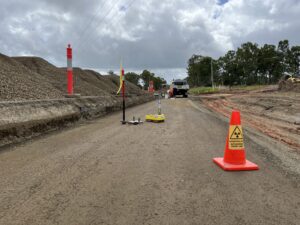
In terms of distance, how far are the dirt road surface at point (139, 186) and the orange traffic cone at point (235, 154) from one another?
0.18 m

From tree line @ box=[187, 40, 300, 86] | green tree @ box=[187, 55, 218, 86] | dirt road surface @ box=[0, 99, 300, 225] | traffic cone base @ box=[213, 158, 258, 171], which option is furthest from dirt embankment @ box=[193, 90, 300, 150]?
green tree @ box=[187, 55, 218, 86]

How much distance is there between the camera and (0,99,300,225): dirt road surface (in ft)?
10.3

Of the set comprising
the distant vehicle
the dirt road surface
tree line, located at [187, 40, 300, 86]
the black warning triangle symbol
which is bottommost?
the dirt road surface

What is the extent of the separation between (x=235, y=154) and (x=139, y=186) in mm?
2078

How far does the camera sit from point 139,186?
403 cm

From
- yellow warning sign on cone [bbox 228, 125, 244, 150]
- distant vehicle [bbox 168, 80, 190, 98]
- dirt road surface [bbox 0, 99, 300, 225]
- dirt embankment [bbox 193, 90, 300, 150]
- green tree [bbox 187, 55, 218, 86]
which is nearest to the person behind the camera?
dirt road surface [bbox 0, 99, 300, 225]

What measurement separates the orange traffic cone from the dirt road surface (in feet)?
0.60

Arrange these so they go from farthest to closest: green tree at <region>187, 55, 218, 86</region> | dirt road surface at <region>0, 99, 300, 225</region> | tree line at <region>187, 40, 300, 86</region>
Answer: green tree at <region>187, 55, 218, 86</region>, tree line at <region>187, 40, 300, 86</region>, dirt road surface at <region>0, 99, 300, 225</region>

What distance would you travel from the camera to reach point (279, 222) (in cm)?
302

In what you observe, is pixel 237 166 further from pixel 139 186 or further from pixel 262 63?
pixel 262 63

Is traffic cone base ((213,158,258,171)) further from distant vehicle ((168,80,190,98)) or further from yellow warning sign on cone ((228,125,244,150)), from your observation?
distant vehicle ((168,80,190,98))

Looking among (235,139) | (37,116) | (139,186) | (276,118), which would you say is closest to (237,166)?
(235,139)

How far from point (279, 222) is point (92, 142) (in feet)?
16.2

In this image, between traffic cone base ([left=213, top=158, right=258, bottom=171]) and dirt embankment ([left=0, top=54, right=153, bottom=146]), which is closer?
traffic cone base ([left=213, top=158, right=258, bottom=171])
